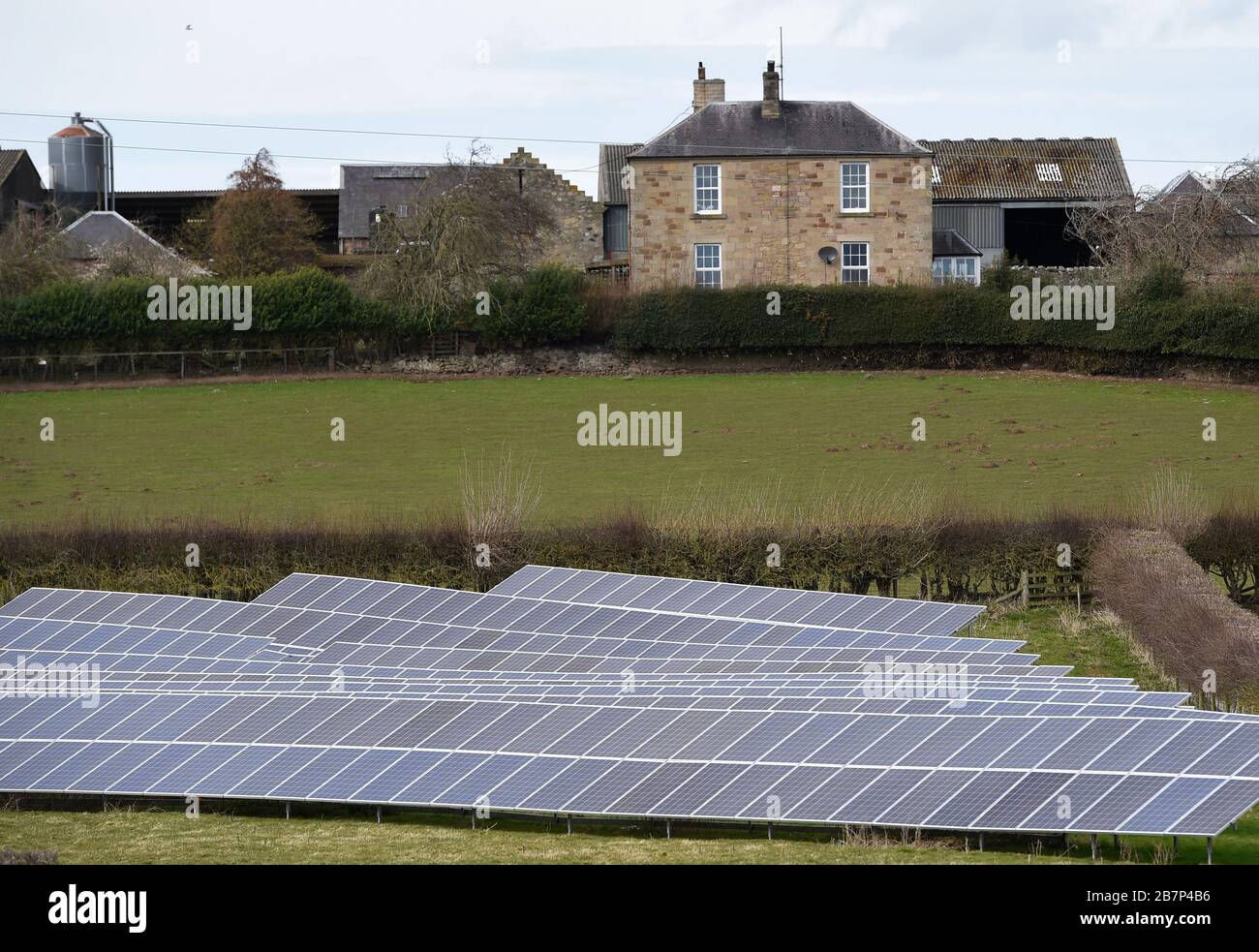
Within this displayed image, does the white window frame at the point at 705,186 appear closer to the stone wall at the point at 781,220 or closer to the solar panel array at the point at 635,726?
the stone wall at the point at 781,220

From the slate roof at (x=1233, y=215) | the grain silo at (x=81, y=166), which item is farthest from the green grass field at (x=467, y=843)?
the grain silo at (x=81, y=166)

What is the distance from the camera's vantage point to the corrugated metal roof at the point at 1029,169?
7750cm

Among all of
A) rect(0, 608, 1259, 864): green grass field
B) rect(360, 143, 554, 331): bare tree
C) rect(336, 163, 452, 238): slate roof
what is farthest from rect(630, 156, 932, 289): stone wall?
rect(0, 608, 1259, 864): green grass field

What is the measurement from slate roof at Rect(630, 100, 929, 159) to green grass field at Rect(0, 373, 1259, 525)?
11763mm

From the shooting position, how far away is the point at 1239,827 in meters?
16.2

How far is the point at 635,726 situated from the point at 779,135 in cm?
4998

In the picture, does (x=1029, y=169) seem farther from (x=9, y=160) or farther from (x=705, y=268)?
(x=9, y=160)

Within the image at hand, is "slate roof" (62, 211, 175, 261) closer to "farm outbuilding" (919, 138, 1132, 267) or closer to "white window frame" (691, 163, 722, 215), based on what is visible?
"white window frame" (691, 163, 722, 215)

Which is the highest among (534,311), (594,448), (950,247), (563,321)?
(950,247)

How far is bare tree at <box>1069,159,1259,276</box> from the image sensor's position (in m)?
62.9

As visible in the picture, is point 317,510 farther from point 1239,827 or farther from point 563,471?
point 1239,827

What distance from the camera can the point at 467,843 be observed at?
15.7 meters

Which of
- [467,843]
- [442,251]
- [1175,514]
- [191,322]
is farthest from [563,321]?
[467,843]
